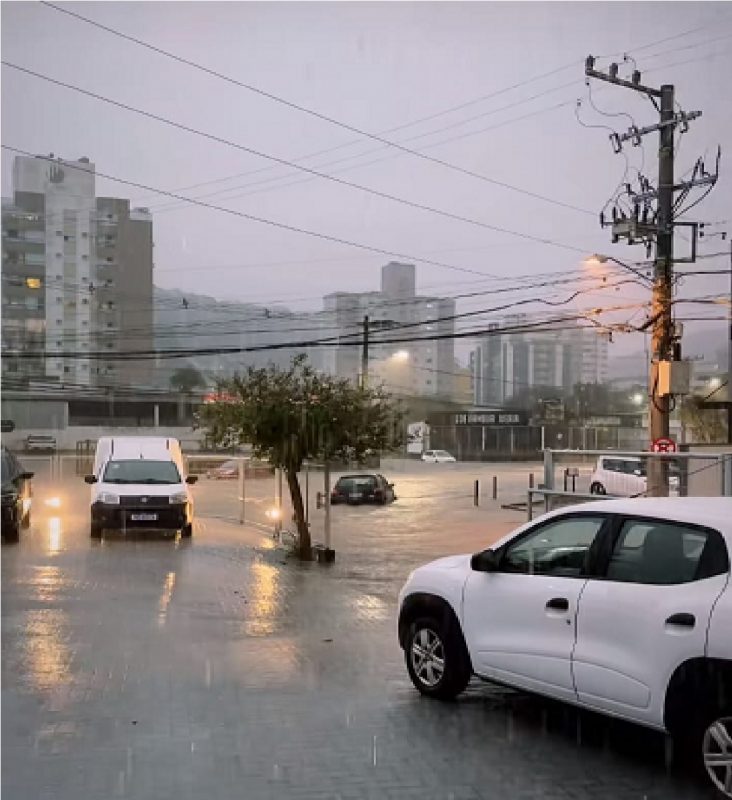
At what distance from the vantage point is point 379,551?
1521 centimetres

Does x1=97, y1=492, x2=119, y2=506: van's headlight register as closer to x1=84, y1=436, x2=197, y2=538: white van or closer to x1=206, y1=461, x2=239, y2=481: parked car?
x1=84, y1=436, x2=197, y2=538: white van

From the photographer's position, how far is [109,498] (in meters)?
15.5

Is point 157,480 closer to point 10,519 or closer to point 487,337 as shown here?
point 10,519

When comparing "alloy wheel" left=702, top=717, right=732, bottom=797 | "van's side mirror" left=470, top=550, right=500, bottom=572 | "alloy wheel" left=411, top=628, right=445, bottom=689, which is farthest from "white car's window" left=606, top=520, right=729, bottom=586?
"alloy wheel" left=411, top=628, right=445, bottom=689

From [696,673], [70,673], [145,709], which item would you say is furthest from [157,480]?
[696,673]

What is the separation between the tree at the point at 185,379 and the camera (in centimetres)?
3283

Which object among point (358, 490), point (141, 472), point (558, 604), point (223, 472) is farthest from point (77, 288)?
point (558, 604)

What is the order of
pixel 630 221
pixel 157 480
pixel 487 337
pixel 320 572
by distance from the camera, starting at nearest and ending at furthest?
pixel 320 572, pixel 157 480, pixel 630 221, pixel 487 337

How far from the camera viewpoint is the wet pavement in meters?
4.34

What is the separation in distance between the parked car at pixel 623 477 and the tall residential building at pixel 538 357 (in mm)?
9475

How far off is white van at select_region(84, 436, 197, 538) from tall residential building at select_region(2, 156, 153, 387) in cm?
1171

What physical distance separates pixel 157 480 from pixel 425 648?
36.9 ft

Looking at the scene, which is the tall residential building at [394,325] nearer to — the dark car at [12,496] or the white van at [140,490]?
the white van at [140,490]

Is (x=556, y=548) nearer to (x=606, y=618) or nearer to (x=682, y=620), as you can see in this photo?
(x=606, y=618)
